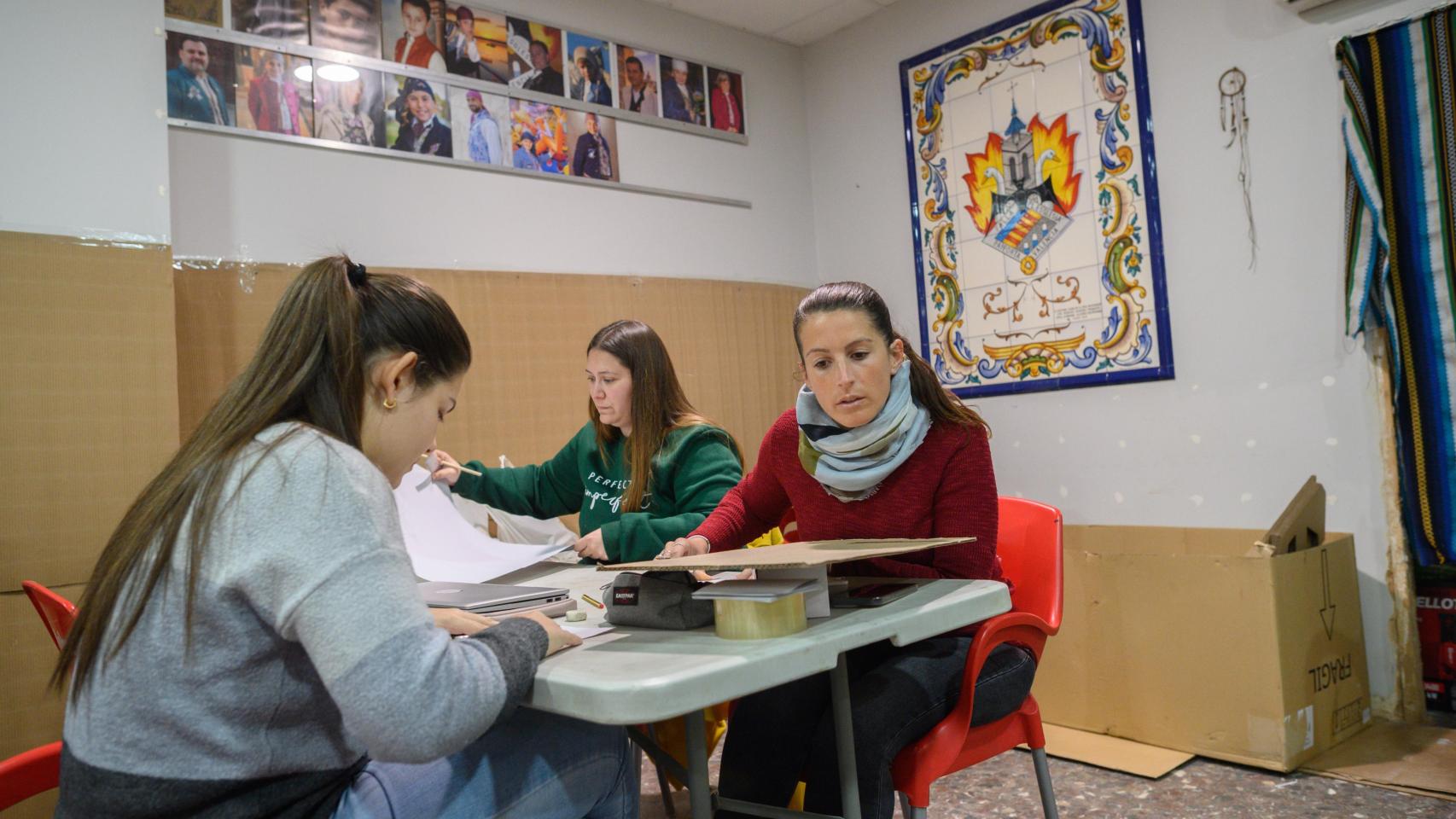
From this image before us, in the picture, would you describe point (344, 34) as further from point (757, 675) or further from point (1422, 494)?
point (1422, 494)

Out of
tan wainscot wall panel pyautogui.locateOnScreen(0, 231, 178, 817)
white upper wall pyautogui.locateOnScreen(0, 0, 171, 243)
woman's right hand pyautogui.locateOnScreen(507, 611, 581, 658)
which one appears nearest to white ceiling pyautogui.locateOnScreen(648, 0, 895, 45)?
white upper wall pyautogui.locateOnScreen(0, 0, 171, 243)

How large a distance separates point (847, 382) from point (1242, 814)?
1.47 meters

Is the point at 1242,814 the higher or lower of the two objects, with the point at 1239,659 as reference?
lower

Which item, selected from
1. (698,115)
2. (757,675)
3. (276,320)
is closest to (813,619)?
(757,675)

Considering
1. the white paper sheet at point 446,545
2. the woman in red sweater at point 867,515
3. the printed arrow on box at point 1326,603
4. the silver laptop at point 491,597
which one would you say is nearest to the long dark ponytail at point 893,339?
the woman in red sweater at point 867,515

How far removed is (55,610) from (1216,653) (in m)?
2.56

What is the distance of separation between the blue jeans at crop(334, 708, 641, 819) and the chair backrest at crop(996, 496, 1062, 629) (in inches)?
34.9

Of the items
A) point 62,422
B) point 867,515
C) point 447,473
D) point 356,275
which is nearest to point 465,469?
point 447,473

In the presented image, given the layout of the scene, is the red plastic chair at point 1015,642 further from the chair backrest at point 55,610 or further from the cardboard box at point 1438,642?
the cardboard box at point 1438,642

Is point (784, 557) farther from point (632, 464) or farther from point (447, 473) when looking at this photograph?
point (447, 473)

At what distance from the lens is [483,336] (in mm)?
3283

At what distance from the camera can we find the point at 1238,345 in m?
3.10

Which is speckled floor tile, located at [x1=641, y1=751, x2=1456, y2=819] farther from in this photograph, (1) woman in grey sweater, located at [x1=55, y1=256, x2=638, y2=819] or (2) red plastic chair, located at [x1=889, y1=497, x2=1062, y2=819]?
(1) woman in grey sweater, located at [x1=55, y1=256, x2=638, y2=819]

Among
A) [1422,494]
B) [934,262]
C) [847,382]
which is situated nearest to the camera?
[847,382]
